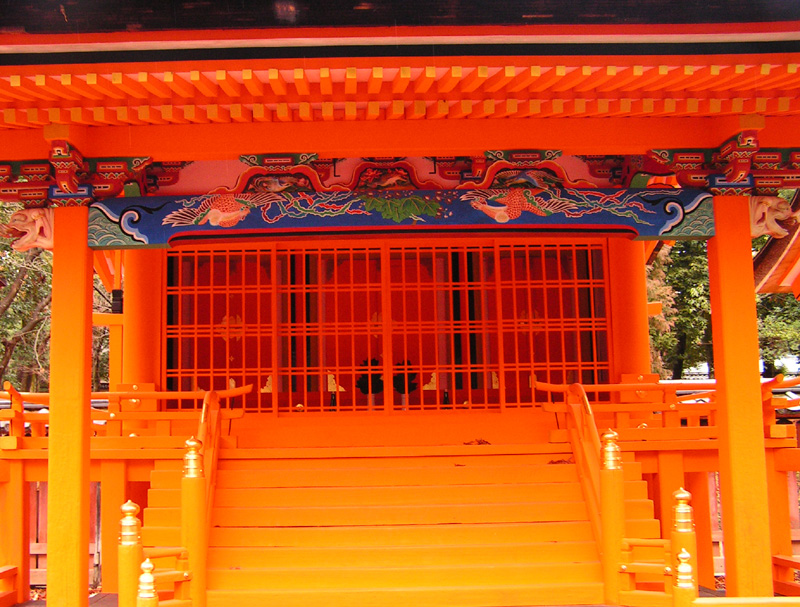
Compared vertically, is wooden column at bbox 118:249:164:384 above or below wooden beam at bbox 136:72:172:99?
below

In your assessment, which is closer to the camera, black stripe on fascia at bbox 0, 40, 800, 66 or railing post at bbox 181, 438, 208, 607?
black stripe on fascia at bbox 0, 40, 800, 66

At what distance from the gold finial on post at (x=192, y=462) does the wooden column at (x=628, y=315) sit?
16.6ft

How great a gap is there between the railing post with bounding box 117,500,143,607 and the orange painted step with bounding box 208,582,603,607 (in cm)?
112

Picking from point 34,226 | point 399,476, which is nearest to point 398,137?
point 34,226

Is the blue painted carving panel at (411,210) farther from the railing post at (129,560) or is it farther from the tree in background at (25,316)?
the tree in background at (25,316)

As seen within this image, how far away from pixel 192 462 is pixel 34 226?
221cm

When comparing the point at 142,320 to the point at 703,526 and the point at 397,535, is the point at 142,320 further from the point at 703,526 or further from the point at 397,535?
the point at 703,526

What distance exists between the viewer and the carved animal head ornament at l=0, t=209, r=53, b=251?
22.6 feet

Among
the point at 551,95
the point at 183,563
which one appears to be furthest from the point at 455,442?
the point at 551,95

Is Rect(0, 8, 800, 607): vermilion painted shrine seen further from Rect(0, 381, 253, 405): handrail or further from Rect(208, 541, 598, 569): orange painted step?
Rect(0, 381, 253, 405): handrail

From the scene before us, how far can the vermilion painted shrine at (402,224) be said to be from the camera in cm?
592

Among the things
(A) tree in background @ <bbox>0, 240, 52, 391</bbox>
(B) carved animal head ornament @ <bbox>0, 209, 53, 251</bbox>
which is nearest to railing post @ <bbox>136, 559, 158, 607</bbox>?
(B) carved animal head ornament @ <bbox>0, 209, 53, 251</bbox>

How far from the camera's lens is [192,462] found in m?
6.73

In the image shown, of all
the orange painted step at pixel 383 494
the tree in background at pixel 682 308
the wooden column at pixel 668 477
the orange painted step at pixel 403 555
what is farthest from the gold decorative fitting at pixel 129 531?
the tree in background at pixel 682 308
